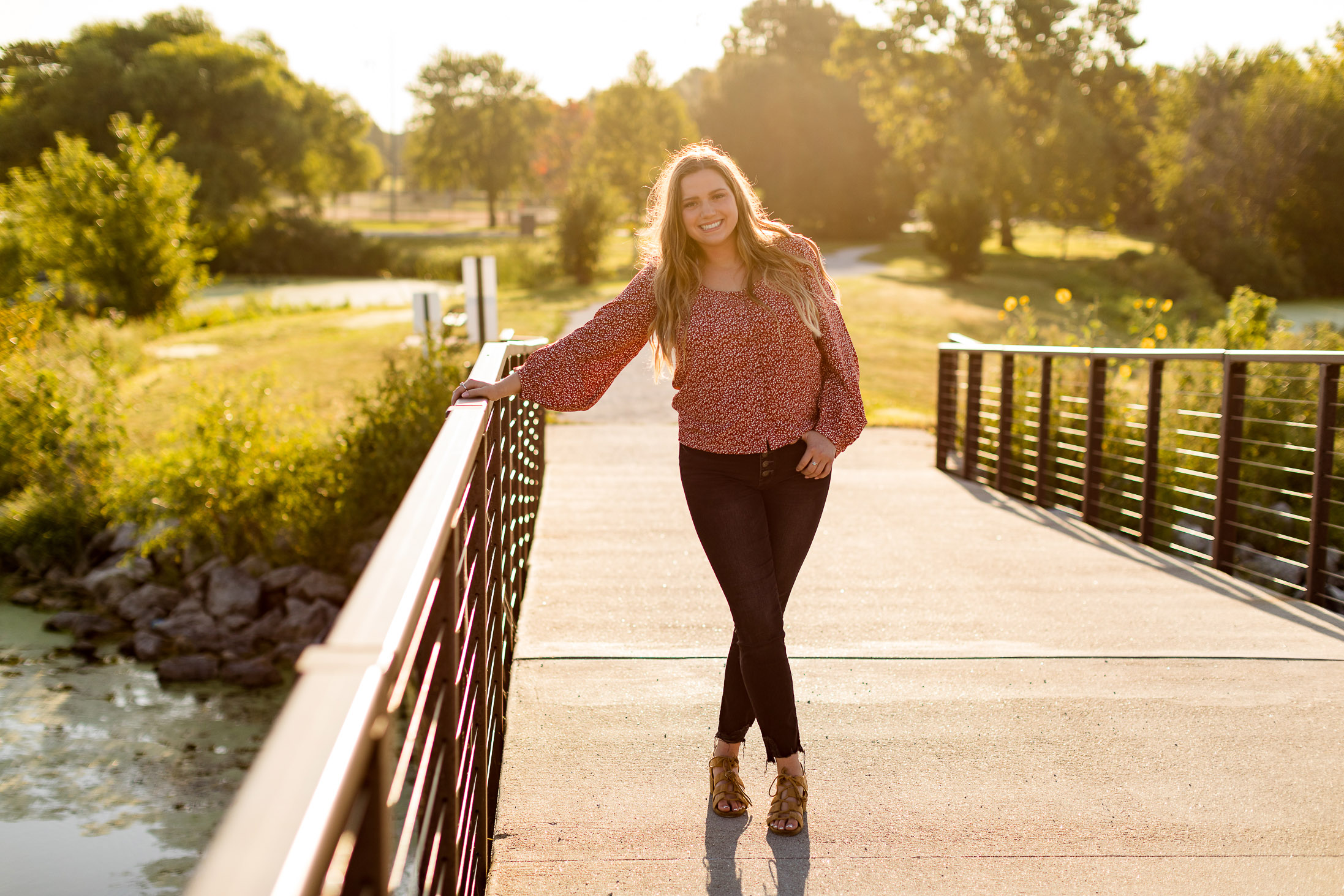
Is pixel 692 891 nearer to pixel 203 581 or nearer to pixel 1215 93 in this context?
pixel 203 581

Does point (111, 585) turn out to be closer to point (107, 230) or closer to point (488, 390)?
point (488, 390)

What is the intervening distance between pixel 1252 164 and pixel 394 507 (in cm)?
3787

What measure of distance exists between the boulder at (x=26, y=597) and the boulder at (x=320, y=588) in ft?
10.5

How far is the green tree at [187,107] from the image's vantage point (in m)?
42.3

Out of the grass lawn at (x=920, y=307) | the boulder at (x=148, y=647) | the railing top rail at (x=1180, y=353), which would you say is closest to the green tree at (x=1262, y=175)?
the grass lawn at (x=920, y=307)

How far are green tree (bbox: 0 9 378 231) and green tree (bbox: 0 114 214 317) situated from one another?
16829 mm

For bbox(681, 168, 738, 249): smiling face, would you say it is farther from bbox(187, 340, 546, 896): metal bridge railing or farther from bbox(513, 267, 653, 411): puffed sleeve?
bbox(187, 340, 546, 896): metal bridge railing

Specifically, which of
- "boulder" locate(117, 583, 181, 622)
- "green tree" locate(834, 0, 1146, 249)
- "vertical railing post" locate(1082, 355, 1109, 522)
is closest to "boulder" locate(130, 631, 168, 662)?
"boulder" locate(117, 583, 181, 622)

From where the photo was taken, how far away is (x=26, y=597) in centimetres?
1103

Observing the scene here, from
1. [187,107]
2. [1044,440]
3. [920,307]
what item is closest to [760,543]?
[1044,440]

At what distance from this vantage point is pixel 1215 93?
132ft

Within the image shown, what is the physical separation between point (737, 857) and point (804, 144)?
53186 millimetres

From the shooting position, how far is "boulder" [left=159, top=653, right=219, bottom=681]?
30.2ft

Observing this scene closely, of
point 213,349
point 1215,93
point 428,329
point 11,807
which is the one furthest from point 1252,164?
point 11,807
